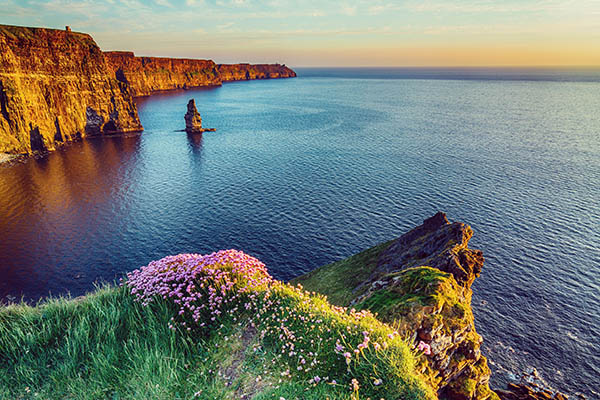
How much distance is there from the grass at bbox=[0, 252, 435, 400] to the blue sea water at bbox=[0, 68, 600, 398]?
76.8 feet

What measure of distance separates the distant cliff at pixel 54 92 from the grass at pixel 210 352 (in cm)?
8526

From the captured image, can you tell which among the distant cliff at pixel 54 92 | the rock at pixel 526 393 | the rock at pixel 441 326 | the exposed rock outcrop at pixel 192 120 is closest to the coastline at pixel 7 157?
the distant cliff at pixel 54 92

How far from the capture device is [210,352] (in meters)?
9.13

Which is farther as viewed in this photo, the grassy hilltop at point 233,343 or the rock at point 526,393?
the rock at point 526,393

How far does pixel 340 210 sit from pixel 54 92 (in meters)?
88.6

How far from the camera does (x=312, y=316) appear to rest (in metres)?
9.06

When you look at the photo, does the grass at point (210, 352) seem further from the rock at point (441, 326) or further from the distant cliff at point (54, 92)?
the distant cliff at point (54, 92)

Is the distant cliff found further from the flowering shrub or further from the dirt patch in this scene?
the dirt patch

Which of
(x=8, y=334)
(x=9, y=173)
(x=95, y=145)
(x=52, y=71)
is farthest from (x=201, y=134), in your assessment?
(x=8, y=334)

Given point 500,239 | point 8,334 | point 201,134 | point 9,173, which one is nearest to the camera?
point 8,334

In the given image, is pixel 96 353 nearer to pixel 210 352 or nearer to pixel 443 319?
pixel 210 352

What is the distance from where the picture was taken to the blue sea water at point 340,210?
1236 inches

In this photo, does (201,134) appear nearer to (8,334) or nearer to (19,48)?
(19,48)

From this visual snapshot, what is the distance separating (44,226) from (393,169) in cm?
6289
